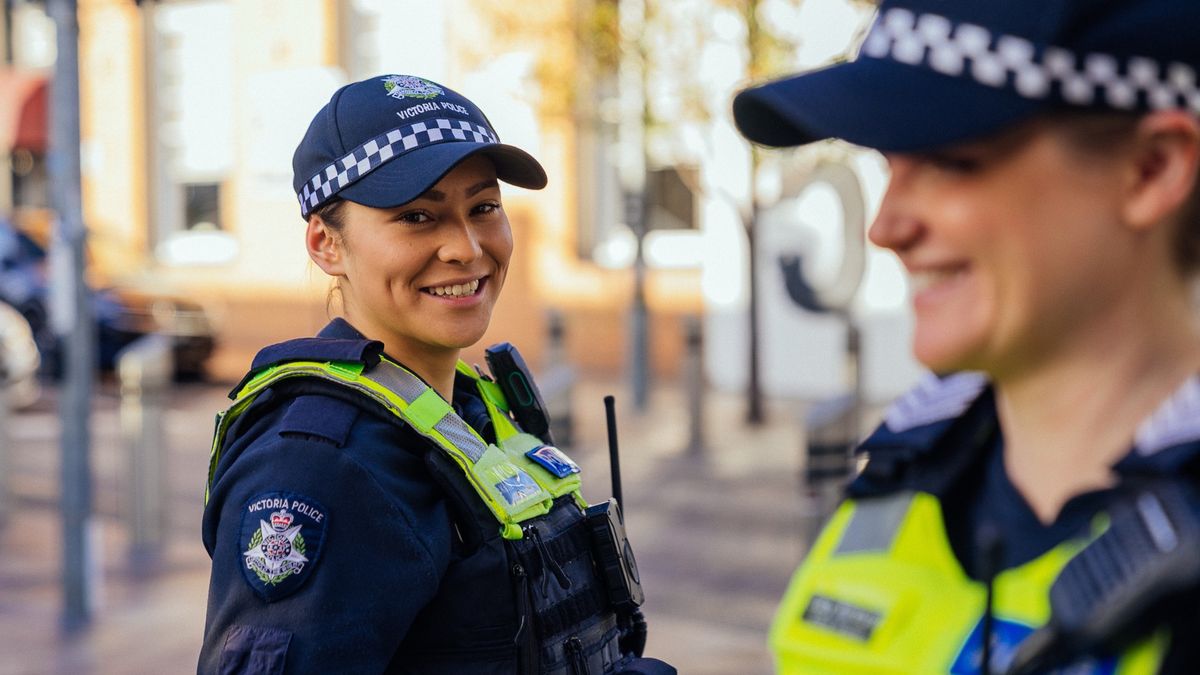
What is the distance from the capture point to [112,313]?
1438 centimetres

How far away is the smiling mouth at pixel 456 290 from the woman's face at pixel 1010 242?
1147 mm

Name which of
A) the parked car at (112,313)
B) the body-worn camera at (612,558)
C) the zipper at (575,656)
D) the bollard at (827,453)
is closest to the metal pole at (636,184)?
the parked car at (112,313)

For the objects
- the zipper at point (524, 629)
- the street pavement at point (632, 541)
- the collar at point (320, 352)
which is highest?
the collar at point (320, 352)

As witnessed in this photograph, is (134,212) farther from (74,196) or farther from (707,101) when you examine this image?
(74,196)

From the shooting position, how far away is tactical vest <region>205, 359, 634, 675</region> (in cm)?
197

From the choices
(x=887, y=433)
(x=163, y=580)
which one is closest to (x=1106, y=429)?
(x=887, y=433)

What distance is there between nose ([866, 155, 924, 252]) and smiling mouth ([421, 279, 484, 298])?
44.4 inches

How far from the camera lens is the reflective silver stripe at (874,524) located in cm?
130

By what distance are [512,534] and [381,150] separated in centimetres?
65

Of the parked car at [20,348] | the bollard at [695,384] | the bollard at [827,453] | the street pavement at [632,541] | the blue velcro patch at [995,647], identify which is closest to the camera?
the blue velcro patch at [995,647]

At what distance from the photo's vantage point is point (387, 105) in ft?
7.19

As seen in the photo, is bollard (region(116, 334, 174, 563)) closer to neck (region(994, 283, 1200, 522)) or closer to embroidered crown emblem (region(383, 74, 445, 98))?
embroidered crown emblem (region(383, 74, 445, 98))

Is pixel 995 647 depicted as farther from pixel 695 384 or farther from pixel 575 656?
pixel 695 384

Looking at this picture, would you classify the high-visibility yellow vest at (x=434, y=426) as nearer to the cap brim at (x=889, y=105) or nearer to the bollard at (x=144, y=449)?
the cap brim at (x=889, y=105)
